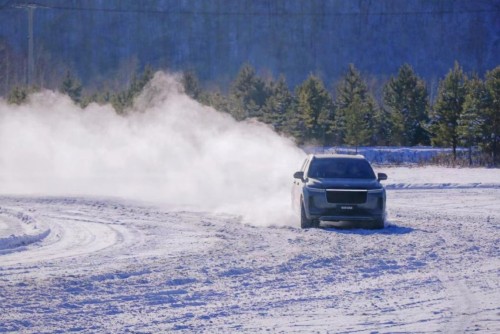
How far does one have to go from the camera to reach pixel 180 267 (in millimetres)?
13703

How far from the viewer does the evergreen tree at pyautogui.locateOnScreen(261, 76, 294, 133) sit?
77.6m

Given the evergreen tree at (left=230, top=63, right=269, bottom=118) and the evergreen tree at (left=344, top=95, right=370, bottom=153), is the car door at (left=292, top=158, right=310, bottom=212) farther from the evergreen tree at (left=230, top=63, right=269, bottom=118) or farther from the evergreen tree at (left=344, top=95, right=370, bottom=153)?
the evergreen tree at (left=230, top=63, right=269, bottom=118)

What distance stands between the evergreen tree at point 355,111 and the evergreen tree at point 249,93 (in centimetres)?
764

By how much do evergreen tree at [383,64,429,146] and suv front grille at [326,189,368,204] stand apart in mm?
53882

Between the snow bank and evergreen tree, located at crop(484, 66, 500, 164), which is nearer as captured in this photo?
the snow bank

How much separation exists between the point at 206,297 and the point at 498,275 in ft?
14.5

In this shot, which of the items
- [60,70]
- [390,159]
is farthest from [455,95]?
[60,70]

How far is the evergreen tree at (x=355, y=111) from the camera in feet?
237

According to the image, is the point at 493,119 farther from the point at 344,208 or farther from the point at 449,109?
the point at 344,208

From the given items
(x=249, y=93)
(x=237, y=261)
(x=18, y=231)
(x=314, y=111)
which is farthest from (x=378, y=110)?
(x=237, y=261)

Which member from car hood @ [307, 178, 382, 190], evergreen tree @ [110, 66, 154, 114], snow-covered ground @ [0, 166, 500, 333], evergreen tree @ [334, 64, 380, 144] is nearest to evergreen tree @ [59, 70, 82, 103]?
evergreen tree @ [110, 66, 154, 114]

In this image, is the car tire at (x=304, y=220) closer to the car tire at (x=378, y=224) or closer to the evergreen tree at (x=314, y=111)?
the car tire at (x=378, y=224)

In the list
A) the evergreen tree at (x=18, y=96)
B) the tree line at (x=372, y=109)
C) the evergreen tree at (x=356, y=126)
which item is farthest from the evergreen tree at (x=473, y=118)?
the evergreen tree at (x=18, y=96)

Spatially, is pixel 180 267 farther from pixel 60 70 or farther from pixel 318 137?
pixel 60 70
